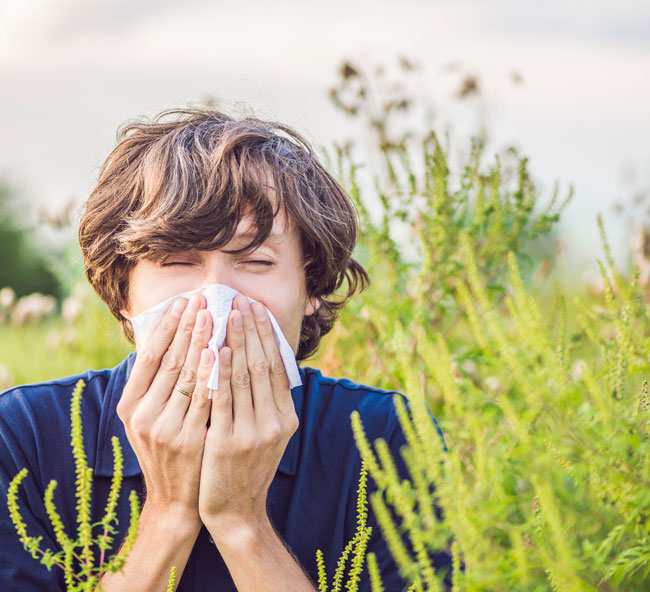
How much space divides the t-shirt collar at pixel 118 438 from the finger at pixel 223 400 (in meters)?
0.35

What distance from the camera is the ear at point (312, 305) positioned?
2610 millimetres

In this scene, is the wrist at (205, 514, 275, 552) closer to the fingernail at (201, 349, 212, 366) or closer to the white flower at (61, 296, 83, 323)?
the fingernail at (201, 349, 212, 366)

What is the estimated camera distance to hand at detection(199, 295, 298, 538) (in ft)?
6.34

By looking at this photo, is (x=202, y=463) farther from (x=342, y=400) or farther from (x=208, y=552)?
(x=342, y=400)

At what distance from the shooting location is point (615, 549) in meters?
1.39

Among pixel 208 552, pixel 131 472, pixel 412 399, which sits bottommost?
pixel 208 552

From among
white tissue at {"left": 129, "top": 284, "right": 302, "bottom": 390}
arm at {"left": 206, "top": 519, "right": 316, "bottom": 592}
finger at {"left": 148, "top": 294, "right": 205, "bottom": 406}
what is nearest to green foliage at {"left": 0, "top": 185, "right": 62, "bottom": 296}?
white tissue at {"left": 129, "top": 284, "right": 302, "bottom": 390}

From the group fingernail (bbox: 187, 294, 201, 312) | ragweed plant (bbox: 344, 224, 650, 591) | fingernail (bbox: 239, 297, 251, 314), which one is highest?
fingernail (bbox: 187, 294, 201, 312)

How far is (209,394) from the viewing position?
6.31 feet

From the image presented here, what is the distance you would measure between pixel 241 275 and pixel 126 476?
663 mm

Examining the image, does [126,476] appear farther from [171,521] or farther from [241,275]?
[241,275]

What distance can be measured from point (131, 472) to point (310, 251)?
2.87 ft

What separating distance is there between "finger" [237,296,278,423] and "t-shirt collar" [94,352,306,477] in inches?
12.3

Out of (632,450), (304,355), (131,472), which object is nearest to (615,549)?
(632,450)
